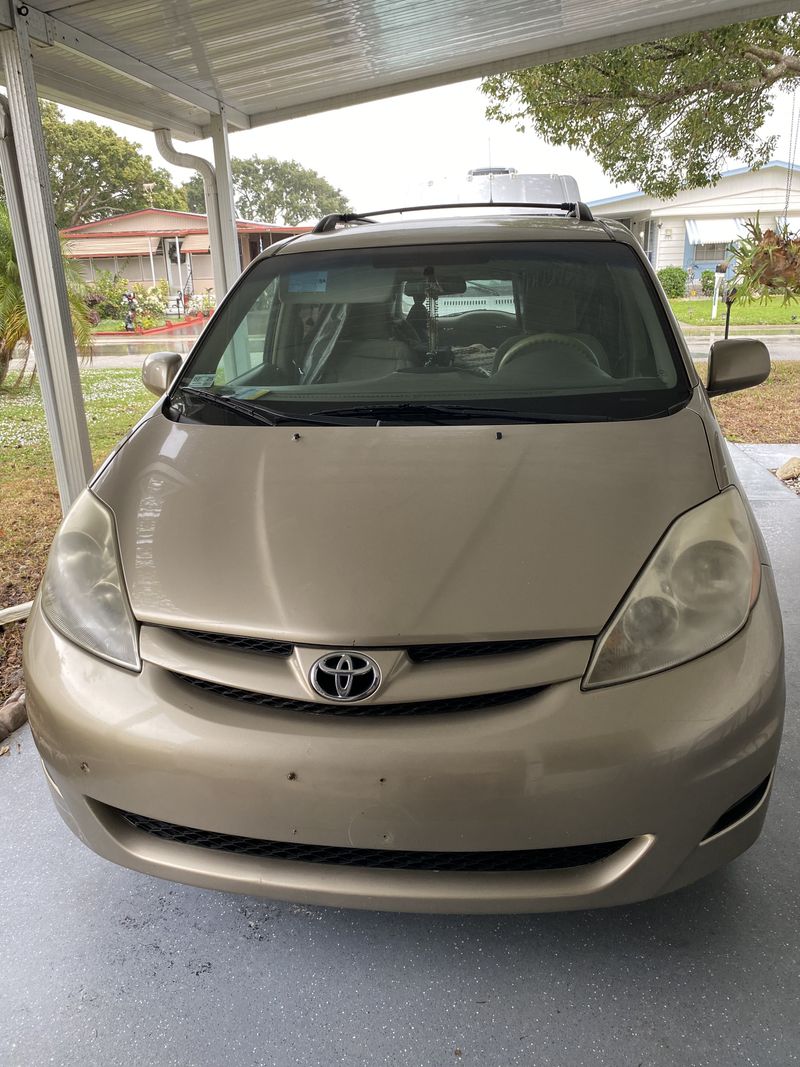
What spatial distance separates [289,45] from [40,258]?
5.98 ft

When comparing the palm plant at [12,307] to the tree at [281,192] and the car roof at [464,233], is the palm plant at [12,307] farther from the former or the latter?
the tree at [281,192]

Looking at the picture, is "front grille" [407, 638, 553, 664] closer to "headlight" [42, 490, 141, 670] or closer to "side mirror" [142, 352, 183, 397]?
"headlight" [42, 490, 141, 670]

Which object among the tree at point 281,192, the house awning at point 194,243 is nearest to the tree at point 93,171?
the house awning at point 194,243

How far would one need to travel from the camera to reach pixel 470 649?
1.51 metres

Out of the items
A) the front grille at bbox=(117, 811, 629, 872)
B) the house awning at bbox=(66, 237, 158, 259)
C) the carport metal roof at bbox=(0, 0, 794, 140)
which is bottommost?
the front grille at bbox=(117, 811, 629, 872)

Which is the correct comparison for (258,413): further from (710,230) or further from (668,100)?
(710,230)

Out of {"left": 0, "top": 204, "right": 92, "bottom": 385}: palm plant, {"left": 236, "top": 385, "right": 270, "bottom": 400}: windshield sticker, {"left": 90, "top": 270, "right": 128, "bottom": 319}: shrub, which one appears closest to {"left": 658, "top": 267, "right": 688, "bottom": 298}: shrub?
{"left": 90, "top": 270, "right": 128, "bottom": 319}: shrub

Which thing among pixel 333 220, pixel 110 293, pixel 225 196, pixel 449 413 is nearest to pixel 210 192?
pixel 225 196

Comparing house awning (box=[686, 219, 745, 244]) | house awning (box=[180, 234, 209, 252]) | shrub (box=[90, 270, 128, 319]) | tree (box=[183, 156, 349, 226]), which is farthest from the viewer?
tree (box=[183, 156, 349, 226])

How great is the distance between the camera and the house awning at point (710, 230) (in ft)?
90.9

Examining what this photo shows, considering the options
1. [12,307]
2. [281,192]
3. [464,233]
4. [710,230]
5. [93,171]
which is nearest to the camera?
[464,233]

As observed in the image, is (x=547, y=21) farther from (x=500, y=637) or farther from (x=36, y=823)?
(x=36, y=823)

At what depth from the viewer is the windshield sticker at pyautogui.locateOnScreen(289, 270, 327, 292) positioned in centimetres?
276

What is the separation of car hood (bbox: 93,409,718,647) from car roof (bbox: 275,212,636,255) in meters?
0.90
